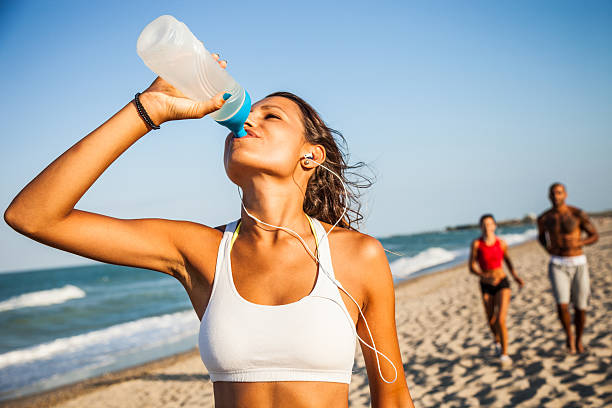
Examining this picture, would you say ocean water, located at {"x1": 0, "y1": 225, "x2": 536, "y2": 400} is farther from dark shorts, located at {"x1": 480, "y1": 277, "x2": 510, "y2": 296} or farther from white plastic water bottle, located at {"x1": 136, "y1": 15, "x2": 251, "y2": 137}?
white plastic water bottle, located at {"x1": 136, "y1": 15, "x2": 251, "y2": 137}

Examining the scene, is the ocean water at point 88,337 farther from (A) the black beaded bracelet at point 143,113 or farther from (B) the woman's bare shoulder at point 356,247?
(A) the black beaded bracelet at point 143,113

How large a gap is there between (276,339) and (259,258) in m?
0.40

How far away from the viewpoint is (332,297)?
5.86ft

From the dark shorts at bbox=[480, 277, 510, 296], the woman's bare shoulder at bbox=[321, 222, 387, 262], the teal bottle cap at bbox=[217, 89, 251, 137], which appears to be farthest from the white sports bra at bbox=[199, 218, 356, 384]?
the dark shorts at bbox=[480, 277, 510, 296]

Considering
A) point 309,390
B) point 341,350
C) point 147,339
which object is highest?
point 341,350

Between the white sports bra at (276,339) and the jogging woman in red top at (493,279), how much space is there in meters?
5.71

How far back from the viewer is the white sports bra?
1665 mm

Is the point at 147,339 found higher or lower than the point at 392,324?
lower

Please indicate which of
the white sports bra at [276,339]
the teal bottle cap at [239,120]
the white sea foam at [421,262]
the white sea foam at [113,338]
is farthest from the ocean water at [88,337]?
the teal bottle cap at [239,120]

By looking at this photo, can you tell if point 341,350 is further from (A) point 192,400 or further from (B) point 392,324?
(A) point 192,400

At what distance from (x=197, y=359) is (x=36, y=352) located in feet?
18.5

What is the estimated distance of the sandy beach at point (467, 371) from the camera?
5426mm

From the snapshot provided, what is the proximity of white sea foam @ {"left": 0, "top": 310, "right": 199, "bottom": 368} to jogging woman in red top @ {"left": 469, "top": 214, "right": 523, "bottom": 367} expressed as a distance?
8.55 m

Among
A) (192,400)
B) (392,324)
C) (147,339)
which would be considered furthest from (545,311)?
(147,339)
